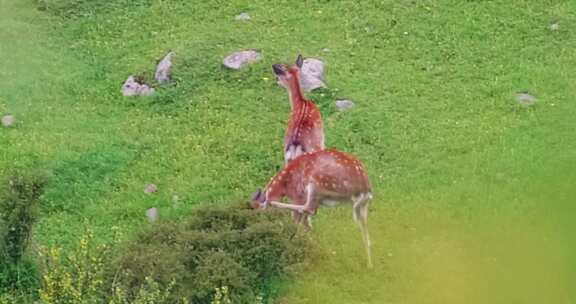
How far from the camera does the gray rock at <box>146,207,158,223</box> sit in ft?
34.4

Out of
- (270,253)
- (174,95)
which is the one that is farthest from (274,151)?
(270,253)

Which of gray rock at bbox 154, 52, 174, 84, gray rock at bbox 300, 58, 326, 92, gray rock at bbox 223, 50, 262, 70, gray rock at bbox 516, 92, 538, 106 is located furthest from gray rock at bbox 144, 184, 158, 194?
Answer: gray rock at bbox 516, 92, 538, 106

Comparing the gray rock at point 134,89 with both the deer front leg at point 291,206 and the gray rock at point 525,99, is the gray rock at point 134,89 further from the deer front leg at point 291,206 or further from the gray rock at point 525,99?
the gray rock at point 525,99

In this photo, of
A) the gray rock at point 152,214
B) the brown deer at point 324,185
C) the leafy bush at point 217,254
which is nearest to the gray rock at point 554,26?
the brown deer at point 324,185

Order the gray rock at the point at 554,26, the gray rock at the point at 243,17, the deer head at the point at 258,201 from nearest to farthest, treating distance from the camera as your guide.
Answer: the deer head at the point at 258,201
the gray rock at the point at 554,26
the gray rock at the point at 243,17

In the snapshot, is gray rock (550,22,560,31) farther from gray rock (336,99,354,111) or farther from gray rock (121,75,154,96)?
gray rock (121,75,154,96)

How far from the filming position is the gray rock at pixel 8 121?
12.4m

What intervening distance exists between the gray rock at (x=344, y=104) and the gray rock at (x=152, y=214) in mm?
2882

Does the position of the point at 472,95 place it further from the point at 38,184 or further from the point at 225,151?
the point at 38,184

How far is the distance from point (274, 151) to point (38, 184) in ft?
9.70

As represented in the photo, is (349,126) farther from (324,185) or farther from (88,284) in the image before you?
(88,284)

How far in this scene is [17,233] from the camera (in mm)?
9469

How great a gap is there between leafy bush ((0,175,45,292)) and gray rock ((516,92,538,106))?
5.84m

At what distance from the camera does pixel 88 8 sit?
1525cm
